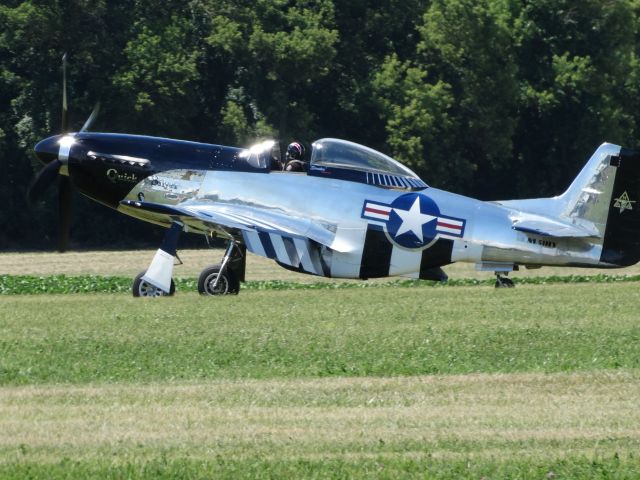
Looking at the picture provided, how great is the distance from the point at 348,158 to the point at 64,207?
4.65m

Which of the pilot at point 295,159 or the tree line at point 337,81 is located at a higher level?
the tree line at point 337,81

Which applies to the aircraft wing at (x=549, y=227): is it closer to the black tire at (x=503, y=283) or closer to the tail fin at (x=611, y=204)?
the tail fin at (x=611, y=204)

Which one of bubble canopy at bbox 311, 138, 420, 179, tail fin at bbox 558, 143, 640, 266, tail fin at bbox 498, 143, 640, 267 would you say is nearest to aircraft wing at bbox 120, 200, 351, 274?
bubble canopy at bbox 311, 138, 420, 179

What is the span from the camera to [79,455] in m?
8.42

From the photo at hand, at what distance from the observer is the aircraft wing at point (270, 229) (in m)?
18.4

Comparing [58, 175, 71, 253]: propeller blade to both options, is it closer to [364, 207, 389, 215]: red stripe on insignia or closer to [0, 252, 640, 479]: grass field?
[0, 252, 640, 479]: grass field

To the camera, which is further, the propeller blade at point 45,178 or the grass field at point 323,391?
the propeller blade at point 45,178

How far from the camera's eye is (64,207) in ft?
66.6

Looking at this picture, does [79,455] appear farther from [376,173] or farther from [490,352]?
[376,173]

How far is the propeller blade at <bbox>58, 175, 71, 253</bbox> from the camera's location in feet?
65.8

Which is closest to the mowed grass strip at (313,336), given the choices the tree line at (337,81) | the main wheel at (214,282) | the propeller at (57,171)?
the main wheel at (214,282)

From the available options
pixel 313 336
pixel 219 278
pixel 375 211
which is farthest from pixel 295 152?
pixel 313 336

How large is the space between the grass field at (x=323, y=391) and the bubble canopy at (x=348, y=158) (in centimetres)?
248

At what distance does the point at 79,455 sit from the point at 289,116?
3667 centimetres
